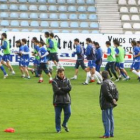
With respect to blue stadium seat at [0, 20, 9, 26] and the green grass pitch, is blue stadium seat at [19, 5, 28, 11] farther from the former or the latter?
the green grass pitch

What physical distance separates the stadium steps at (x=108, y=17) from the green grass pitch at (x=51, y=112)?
13.4 m

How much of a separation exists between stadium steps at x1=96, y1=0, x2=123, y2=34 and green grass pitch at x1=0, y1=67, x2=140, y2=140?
43.9 feet

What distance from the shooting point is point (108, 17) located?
43.0 m

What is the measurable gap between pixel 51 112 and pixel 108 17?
23.8m

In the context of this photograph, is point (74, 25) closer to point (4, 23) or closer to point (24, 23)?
point (24, 23)

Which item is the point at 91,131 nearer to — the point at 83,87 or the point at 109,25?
the point at 83,87

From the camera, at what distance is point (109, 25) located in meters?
42.4

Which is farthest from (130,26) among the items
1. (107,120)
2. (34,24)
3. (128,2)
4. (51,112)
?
(107,120)

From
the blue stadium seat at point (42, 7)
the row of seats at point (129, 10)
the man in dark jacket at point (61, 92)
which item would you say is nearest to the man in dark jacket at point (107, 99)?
the man in dark jacket at point (61, 92)

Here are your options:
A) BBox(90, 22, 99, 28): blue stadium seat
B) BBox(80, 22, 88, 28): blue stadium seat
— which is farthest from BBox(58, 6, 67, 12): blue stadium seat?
BBox(90, 22, 99, 28): blue stadium seat

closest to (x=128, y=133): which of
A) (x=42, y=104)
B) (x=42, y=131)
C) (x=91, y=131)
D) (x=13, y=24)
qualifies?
(x=91, y=131)

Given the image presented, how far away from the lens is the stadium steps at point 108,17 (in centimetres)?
4209

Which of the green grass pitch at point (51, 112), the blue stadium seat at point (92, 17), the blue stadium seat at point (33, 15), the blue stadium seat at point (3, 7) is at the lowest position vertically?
the green grass pitch at point (51, 112)

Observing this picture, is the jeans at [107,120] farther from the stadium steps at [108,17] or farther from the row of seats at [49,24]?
the stadium steps at [108,17]
